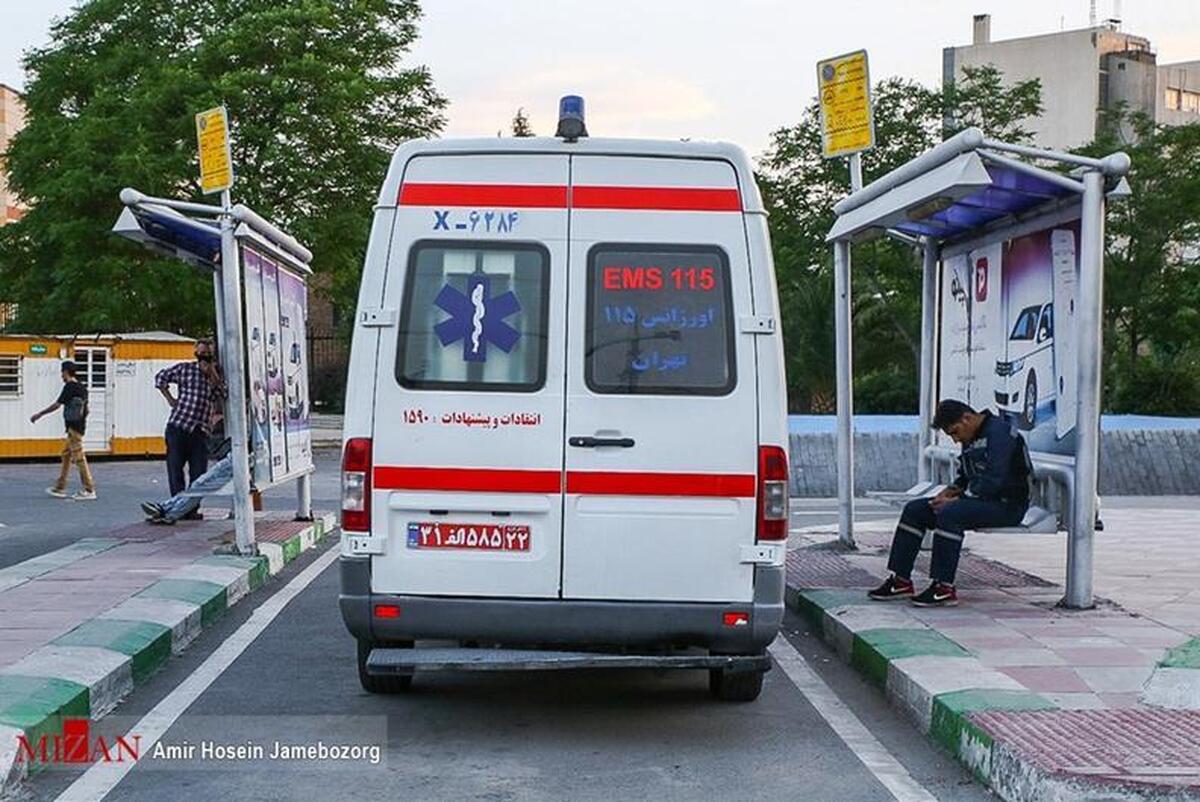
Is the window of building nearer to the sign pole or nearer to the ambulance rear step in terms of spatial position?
the sign pole

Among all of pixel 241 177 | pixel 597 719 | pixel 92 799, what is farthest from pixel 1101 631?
pixel 241 177

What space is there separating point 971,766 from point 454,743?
7.31 feet

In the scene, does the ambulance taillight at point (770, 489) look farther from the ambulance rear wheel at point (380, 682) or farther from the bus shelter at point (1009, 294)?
the bus shelter at point (1009, 294)

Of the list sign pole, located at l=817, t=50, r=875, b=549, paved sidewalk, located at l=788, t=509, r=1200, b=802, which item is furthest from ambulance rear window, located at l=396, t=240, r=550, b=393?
sign pole, located at l=817, t=50, r=875, b=549

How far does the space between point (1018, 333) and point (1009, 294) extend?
346mm

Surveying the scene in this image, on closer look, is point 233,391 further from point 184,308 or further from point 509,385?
point 184,308

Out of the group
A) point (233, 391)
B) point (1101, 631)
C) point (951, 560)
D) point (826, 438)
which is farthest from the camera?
point (826, 438)

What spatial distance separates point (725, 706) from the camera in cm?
800

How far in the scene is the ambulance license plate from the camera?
714cm

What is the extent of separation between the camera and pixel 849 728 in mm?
7543

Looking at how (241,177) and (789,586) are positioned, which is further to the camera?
(241,177)

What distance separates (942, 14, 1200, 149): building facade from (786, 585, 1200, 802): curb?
218ft

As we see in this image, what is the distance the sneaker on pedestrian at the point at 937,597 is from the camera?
33.9 feet

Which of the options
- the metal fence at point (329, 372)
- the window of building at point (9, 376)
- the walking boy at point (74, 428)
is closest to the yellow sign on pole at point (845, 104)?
the walking boy at point (74, 428)
